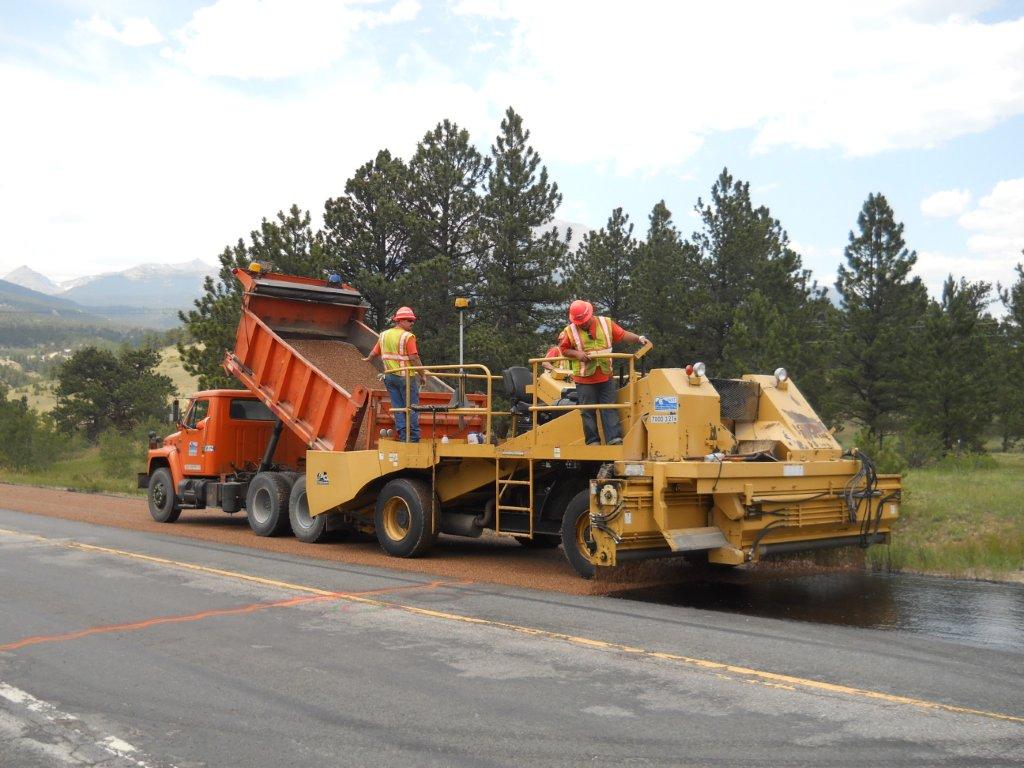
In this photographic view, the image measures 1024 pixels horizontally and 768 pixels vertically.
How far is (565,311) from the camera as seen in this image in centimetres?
2834

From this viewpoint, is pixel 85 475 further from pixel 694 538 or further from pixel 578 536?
pixel 694 538

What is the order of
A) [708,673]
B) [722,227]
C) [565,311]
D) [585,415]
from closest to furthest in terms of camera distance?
[708,673] < [585,415] < [565,311] < [722,227]

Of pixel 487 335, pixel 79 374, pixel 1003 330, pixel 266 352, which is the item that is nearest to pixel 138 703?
Answer: pixel 266 352

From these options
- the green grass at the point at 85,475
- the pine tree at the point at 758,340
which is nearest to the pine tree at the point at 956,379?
the pine tree at the point at 758,340

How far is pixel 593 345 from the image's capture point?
927 cm

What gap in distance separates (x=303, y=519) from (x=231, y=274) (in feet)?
44.6

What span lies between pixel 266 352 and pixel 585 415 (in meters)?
5.99

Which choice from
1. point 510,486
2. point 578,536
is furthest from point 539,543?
point 578,536

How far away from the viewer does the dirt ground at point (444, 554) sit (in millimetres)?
9492

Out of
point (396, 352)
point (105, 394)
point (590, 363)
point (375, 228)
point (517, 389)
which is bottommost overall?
point (517, 389)

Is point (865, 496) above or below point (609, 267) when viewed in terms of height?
below

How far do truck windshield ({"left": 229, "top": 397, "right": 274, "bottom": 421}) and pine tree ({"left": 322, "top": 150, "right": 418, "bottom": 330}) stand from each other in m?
10.3

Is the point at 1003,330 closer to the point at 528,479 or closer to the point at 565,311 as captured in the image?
the point at 565,311

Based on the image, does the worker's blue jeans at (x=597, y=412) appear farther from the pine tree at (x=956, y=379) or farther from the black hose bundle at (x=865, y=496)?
the pine tree at (x=956, y=379)
